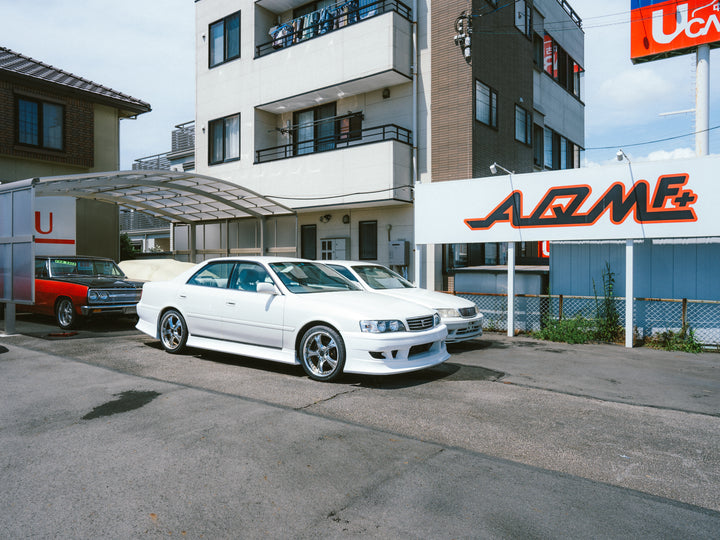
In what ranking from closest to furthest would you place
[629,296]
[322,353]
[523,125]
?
[322,353]
[629,296]
[523,125]

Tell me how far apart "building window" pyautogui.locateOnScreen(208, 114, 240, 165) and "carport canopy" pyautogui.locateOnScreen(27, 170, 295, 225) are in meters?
2.53

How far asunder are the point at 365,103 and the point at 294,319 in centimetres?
1097

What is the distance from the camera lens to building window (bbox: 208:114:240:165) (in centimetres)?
1788

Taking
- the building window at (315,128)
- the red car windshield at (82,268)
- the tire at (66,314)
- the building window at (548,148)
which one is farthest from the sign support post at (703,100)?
the tire at (66,314)

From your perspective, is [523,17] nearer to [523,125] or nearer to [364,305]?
[523,125]

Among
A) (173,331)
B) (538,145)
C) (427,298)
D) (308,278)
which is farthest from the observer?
(538,145)

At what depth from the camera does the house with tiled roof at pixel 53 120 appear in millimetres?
16094

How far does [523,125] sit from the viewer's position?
56.1 ft

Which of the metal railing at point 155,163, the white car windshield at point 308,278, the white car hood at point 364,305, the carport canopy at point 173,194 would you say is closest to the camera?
the white car hood at point 364,305

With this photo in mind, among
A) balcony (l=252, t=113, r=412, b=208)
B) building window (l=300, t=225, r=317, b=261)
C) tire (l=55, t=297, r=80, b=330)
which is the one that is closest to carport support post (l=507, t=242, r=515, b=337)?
balcony (l=252, t=113, r=412, b=208)

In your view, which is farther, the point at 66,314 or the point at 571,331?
the point at 66,314

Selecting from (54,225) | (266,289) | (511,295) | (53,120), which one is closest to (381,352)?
(266,289)

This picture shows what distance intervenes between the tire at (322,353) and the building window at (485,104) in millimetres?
10095

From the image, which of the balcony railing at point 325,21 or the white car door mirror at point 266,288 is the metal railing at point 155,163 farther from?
the white car door mirror at point 266,288
